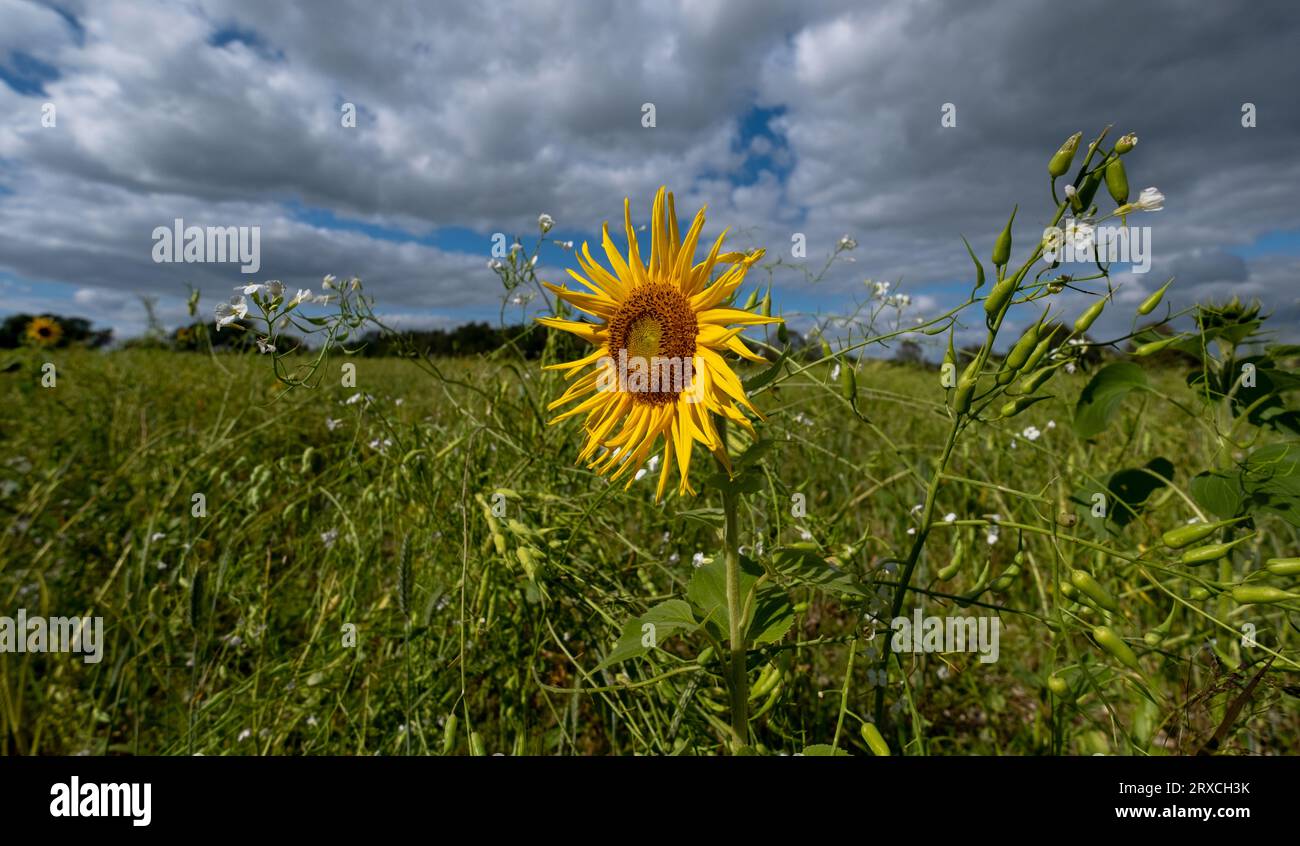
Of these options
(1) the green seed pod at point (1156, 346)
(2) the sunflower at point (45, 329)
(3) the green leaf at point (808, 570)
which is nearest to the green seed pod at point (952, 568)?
(3) the green leaf at point (808, 570)

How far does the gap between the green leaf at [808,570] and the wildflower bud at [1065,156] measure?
0.60 metres

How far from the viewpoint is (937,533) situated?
2.27 meters

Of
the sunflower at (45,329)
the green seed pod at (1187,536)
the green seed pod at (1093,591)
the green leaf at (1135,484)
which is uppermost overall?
the sunflower at (45,329)

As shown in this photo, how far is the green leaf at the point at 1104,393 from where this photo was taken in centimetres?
114

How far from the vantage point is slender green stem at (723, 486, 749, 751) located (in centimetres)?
92

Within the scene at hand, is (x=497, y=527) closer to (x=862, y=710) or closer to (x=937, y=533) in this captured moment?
(x=862, y=710)

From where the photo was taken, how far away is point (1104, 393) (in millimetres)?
1152

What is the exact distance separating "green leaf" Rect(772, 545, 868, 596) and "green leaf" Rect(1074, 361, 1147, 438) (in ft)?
1.89

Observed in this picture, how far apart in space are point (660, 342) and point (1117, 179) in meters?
0.64

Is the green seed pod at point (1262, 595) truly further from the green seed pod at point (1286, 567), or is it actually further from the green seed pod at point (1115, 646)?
the green seed pod at point (1115, 646)

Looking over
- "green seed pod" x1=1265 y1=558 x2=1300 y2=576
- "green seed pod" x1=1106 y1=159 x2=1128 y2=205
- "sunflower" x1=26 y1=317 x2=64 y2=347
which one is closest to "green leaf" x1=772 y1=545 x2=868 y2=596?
"green seed pod" x1=1265 y1=558 x2=1300 y2=576
